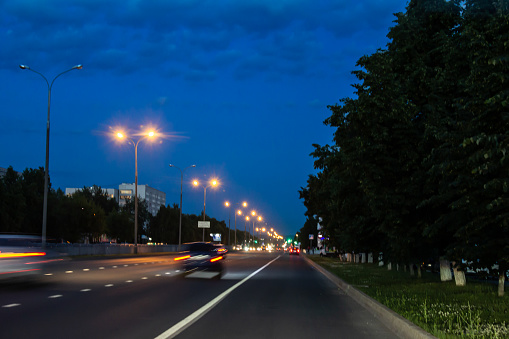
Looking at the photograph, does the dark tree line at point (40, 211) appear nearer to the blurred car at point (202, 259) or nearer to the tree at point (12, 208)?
the tree at point (12, 208)

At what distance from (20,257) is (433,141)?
14.2m

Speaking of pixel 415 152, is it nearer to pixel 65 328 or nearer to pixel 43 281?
pixel 65 328

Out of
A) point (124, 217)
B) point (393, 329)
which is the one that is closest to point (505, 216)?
point (393, 329)

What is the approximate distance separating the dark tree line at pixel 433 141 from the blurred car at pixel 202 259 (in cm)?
728

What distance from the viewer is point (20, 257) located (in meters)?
17.4

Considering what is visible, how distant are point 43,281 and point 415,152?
46.3 ft

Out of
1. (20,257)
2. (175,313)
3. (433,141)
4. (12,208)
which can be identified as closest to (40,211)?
(12,208)

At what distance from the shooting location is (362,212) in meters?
24.5

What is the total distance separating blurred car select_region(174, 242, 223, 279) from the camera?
2870 centimetres

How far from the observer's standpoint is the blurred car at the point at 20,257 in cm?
1683

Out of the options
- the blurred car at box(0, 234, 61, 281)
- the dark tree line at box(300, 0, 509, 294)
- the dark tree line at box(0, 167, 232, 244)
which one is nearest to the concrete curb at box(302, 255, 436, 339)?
the dark tree line at box(300, 0, 509, 294)

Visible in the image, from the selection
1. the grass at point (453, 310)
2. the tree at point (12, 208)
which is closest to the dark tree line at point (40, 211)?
the tree at point (12, 208)

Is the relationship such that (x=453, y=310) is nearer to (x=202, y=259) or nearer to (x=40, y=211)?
(x=202, y=259)

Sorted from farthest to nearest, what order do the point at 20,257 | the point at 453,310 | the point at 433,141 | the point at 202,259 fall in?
the point at 202,259 → the point at 433,141 → the point at 20,257 → the point at 453,310
